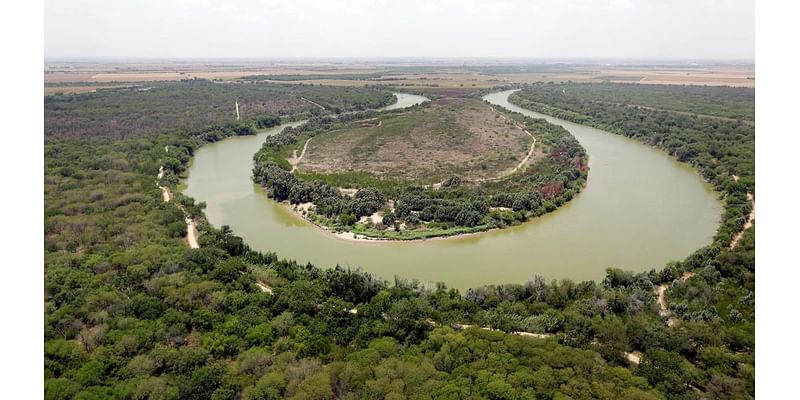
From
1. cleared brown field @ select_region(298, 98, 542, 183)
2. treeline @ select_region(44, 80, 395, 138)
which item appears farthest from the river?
treeline @ select_region(44, 80, 395, 138)

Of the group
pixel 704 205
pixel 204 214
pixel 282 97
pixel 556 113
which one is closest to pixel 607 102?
pixel 556 113

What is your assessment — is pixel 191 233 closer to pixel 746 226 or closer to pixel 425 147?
pixel 425 147

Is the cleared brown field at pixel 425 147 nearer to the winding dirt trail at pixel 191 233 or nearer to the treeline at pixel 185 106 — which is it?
the winding dirt trail at pixel 191 233

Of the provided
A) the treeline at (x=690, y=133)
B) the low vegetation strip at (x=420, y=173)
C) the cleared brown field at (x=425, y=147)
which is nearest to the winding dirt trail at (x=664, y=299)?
the treeline at (x=690, y=133)

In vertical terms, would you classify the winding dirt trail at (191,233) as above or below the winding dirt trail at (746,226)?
below

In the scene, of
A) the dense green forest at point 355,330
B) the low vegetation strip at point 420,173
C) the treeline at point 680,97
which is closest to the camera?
the dense green forest at point 355,330

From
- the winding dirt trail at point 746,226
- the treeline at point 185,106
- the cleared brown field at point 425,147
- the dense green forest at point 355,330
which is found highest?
the treeline at point 185,106

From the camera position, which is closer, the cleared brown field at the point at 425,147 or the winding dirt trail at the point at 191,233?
the winding dirt trail at the point at 191,233

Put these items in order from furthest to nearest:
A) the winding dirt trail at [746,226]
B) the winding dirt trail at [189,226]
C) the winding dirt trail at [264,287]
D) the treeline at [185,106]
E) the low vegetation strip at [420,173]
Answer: the treeline at [185,106] → the low vegetation strip at [420,173] → the winding dirt trail at [189,226] → the winding dirt trail at [746,226] → the winding dirt trail at [264,287]

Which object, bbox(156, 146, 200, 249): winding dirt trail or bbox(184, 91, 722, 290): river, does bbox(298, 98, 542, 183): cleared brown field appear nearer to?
bbox(184, 91, 722, 290): river
